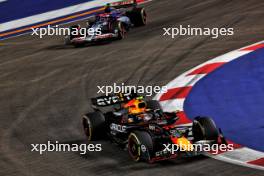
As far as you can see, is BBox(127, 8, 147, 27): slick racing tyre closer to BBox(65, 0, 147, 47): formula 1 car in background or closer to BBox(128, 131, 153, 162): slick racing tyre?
BBox(65, 0, 147, 47): formula 1 car in background

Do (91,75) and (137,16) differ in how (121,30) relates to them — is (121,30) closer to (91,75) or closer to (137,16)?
(137,16)

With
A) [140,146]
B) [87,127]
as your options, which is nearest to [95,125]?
[87,127]

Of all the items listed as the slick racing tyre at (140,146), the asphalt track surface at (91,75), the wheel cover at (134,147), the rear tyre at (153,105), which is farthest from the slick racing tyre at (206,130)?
the rear tyre at (153,105)

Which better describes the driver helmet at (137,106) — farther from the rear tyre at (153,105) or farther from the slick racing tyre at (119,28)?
the slick racing tyre at (119,28)

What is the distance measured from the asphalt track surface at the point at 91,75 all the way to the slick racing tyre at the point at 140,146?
148 mm

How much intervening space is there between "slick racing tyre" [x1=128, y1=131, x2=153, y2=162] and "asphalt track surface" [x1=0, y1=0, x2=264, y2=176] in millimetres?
148

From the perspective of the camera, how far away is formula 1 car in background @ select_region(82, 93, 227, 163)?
10.8m

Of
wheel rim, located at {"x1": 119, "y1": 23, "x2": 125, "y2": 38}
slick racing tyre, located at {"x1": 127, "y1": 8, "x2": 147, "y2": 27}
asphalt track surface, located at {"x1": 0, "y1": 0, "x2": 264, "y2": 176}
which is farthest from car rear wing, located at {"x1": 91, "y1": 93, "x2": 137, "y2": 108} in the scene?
slick racing tyre, located at {"x1": 127, "y1": 8, "x2": 147, "y2": 27}

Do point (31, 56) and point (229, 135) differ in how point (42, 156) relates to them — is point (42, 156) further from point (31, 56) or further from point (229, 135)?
point (31, 56)

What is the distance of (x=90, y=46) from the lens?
20.8m

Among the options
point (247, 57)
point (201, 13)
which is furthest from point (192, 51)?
point (201, 13)

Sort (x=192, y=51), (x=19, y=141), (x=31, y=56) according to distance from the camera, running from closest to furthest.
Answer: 1. (x=19, y=141)
2. (x=192, y=51)
3. (x=31, y=56)

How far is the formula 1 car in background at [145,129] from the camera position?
1081 cm

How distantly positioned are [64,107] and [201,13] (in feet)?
A: 30.2
